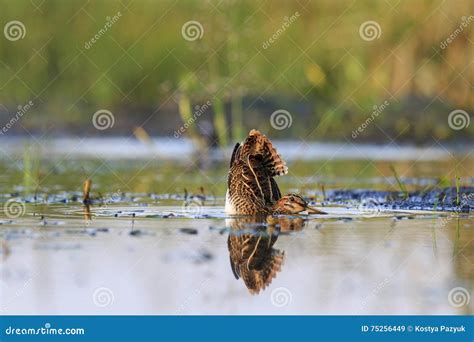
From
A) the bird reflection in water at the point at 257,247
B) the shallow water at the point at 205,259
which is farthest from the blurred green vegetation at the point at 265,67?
the bird reflection in water at the point at 257,247

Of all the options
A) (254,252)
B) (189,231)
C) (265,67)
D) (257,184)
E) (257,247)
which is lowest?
(254,252)

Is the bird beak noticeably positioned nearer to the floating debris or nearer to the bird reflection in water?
the bird reflection in water

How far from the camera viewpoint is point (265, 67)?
2102 cm

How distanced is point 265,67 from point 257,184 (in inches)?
414

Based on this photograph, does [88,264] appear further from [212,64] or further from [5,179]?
[212,64]

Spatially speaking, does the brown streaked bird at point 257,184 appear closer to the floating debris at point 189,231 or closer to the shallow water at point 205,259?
the shallow water at point 205,259

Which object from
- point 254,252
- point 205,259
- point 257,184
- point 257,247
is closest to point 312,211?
point 257,184

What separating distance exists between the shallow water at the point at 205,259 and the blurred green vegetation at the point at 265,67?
7.87 meters

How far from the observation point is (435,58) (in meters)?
20.3

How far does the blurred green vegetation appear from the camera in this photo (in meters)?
20.1

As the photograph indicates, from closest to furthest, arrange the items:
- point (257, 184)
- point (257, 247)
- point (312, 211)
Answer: point (257, 247), point (312, 211), point (257, 184)

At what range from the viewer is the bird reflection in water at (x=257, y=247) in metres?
7.49

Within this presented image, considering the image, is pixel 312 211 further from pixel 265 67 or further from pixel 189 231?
pixel 265 67

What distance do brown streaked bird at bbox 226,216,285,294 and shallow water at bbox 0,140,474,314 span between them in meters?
0.05
